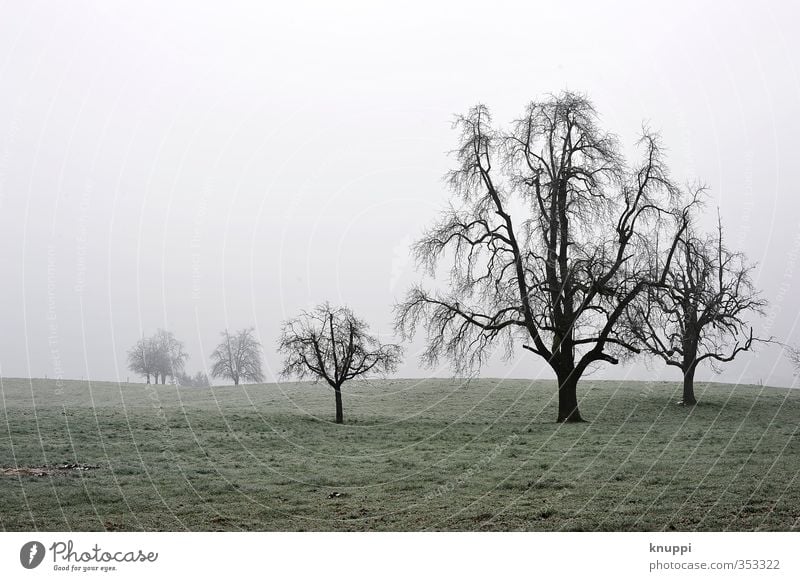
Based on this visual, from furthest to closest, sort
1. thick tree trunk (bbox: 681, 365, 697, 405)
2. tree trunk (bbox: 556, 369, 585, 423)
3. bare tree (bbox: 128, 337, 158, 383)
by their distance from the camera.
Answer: bare tree (bbox: 128, 337, 158, 383)
thick tree trunk (bbox: 681, 365, 697, 405)
tree trunk (bbox: 556, 369, 585, 423)

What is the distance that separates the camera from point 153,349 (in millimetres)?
69500

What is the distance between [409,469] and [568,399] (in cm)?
1213

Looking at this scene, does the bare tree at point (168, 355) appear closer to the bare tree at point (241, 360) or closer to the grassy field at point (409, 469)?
the bare tree at point (241, 360)

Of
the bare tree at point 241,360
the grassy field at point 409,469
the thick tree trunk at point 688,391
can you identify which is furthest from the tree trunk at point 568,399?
the bare tree at point 241,360

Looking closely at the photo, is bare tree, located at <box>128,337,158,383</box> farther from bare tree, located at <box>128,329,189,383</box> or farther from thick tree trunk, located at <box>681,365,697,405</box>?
thick tree trunk, located at <box>681,365,697,405</box>

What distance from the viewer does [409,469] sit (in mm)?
16484

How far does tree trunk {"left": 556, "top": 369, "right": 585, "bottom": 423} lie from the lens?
1036 inches

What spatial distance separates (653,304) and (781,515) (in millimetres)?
15598

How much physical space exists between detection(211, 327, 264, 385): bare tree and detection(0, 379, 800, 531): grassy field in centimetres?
3534

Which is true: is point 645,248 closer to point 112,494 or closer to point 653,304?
point 653,304

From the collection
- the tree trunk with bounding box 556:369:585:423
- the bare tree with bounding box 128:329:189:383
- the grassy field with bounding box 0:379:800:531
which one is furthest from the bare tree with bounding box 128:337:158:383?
the tree trunk with bounding box 556:369:585:423

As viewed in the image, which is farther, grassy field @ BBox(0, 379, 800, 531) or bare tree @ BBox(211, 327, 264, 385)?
bare tree @ BBox(211, 327, 264, 385)

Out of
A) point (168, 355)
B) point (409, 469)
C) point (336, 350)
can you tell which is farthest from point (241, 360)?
point (409, 469)
